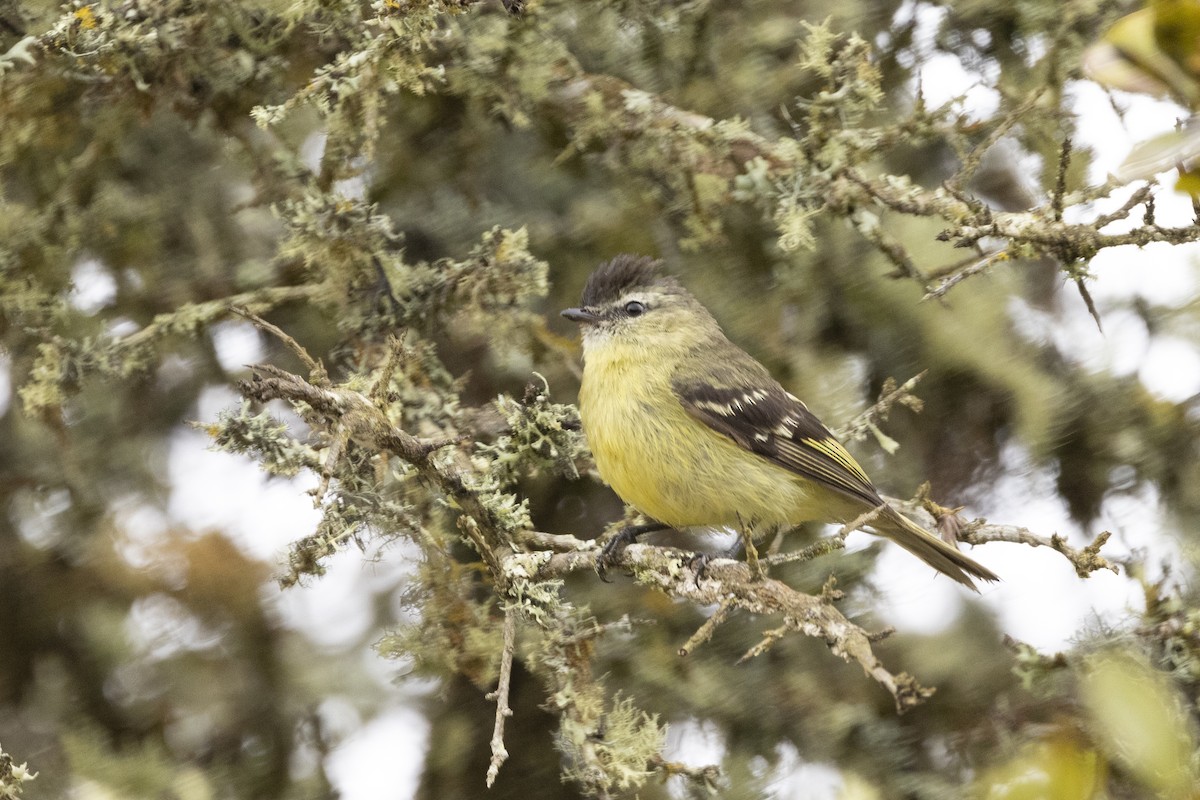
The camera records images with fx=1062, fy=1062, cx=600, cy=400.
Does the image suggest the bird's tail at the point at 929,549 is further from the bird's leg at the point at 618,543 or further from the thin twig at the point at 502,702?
the thin twig at the point at 502,702

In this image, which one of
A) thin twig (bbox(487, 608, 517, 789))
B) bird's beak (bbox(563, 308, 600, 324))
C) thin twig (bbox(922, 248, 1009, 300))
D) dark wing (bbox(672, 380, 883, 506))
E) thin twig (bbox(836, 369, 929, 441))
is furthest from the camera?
bird's beak (bbox(563, 308, 600, 324))

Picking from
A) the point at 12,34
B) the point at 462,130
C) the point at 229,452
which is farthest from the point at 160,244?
the point at 229,452

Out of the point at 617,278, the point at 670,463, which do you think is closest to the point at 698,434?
the point at 670,463

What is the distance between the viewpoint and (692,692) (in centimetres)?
348

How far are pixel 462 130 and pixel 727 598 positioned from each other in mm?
2128

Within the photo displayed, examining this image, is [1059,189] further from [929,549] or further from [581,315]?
[581,315]

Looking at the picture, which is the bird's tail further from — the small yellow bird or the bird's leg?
the bird's leg

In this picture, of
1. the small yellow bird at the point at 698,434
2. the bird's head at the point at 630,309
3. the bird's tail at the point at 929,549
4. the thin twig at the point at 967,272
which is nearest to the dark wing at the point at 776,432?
the small yellow bird at the point at 698,434

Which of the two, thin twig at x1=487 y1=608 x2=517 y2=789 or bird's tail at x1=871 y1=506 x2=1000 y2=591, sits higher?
thin twig at x1=487 y1=608 x2=517 y2=789

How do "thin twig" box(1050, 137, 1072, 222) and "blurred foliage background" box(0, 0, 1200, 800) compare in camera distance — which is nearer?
"thin twig" box(1050, 137, 1072, 222)

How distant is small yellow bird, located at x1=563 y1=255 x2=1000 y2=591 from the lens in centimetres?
319

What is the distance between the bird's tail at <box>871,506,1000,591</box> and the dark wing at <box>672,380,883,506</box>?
0.39 feet

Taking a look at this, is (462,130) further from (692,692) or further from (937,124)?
(692,692)

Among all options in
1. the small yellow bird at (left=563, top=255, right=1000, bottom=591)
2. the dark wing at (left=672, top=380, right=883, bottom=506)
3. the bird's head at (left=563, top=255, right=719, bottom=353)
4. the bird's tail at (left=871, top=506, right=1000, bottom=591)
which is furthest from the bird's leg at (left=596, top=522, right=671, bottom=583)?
the bird's tail at (left=871, top=506, right=1000, bottom=591)
